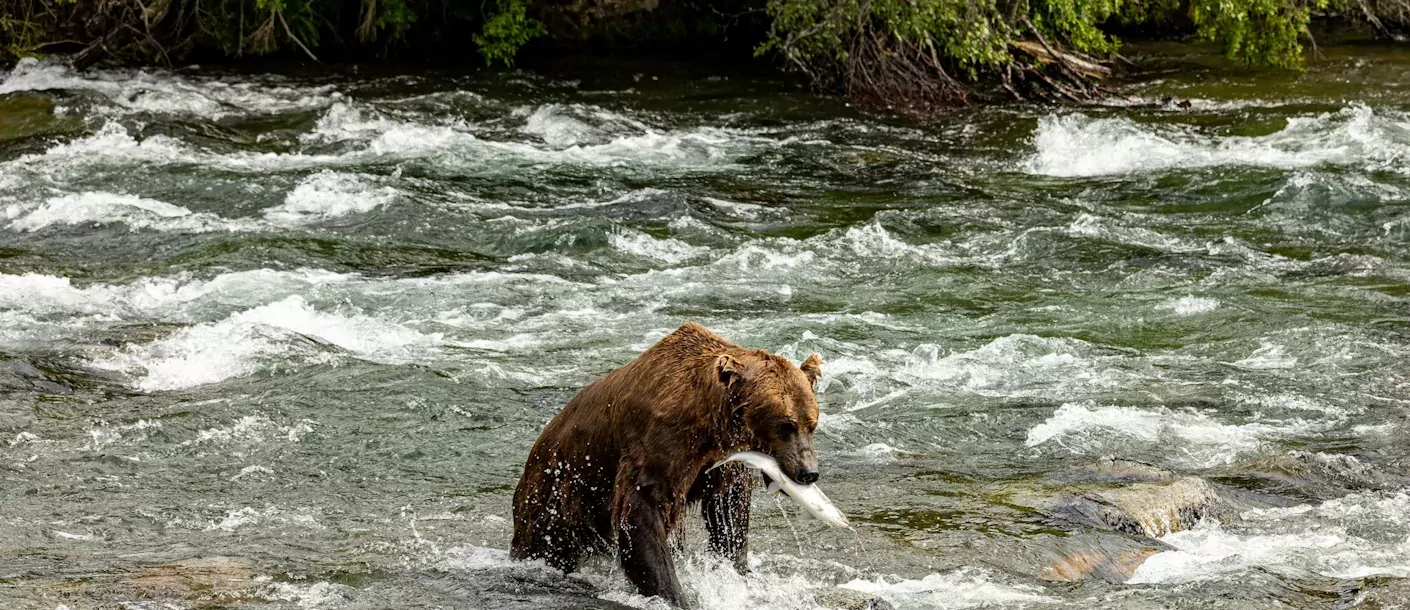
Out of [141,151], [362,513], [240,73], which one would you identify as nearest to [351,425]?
[362,513]

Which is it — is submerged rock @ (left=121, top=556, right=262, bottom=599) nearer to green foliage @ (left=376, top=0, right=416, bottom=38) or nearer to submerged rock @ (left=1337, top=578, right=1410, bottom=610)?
submerged rock @ (left=1337, top=578, right=1410, bottom=610)

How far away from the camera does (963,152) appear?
15352mm

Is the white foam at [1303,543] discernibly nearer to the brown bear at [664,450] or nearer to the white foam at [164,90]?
the brown bear at [664,450]

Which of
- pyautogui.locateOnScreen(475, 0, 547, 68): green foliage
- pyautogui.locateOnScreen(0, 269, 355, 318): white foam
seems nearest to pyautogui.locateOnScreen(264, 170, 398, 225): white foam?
pyautogui.locateOnScreen(0, 269, 355, 318): white foam

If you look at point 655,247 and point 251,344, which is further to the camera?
point 655,247

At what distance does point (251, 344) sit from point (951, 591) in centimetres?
496

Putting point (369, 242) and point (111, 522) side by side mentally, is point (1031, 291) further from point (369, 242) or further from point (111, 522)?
point (111, 522)

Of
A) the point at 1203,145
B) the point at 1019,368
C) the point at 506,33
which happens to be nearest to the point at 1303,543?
the point at 1019,368

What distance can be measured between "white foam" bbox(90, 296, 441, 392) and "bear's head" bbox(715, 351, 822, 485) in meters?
4.46

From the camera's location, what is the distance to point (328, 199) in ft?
42.0

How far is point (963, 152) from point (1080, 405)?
753 cm

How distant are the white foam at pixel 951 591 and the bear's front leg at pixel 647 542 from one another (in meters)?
0.80

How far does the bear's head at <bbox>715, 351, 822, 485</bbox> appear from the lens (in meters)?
4.68

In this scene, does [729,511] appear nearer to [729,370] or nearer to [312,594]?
[729,370]
